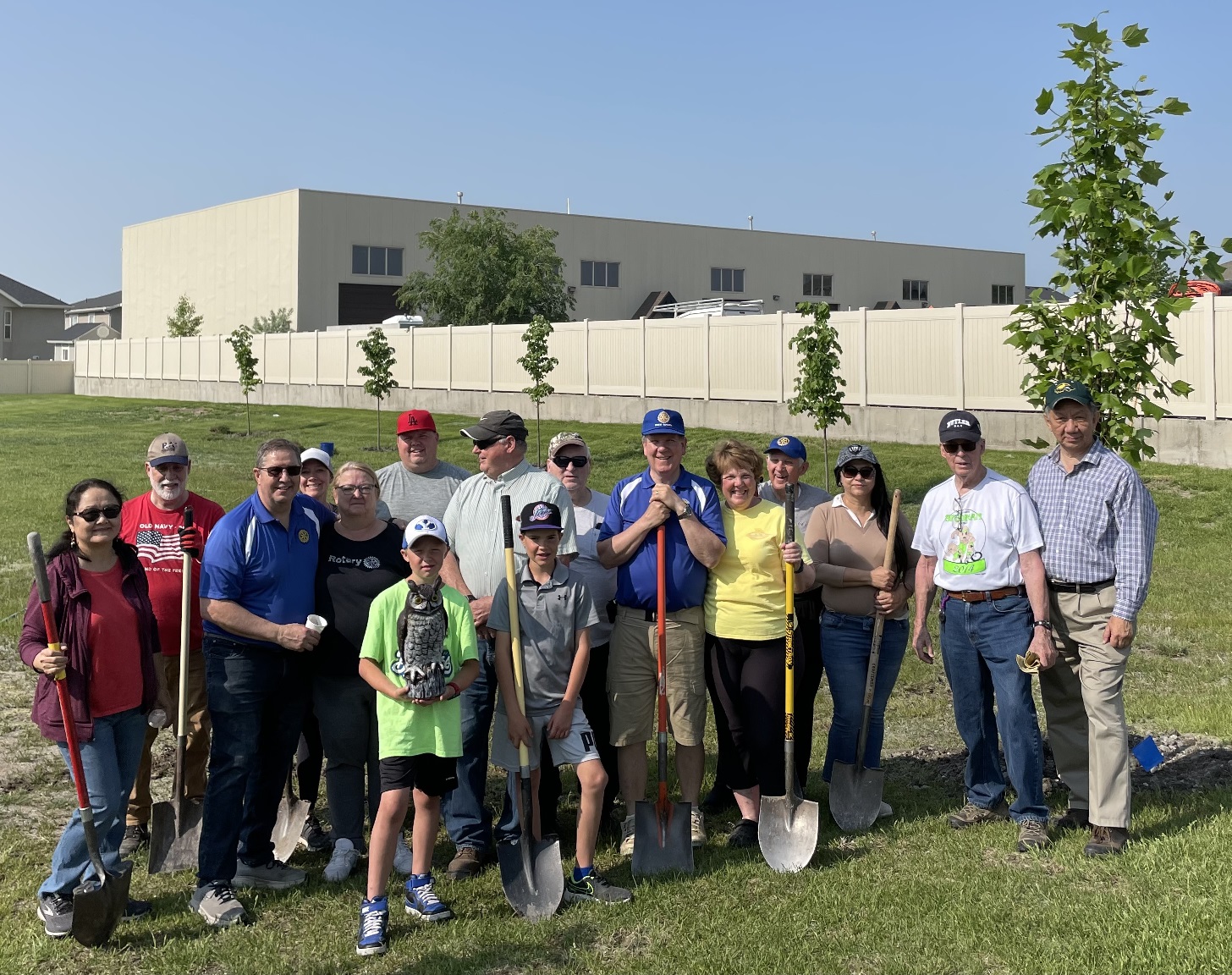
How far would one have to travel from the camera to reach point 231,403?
46.3m

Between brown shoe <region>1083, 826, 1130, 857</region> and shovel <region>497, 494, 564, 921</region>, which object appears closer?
shovel <region>497, 494, 564, 921</region>

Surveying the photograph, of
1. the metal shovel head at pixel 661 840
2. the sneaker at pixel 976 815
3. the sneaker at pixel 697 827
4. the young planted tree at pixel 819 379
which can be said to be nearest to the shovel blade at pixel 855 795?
the sneaker at pixel 976 815

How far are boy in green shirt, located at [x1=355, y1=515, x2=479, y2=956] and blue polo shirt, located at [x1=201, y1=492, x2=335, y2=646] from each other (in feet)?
1.64

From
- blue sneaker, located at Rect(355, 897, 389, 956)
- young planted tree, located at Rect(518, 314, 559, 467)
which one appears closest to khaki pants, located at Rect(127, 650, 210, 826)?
blue sneaker, located at Rect(355, 897, 389, 956)

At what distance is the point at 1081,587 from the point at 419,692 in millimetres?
3339

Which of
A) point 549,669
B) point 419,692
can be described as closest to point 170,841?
point 419,692

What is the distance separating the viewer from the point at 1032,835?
6227 mm

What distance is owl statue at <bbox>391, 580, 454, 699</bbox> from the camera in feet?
18.1

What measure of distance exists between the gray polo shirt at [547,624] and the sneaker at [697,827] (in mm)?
1074

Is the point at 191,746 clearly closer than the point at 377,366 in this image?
Yes

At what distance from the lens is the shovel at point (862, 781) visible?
6.75m

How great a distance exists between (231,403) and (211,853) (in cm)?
4275

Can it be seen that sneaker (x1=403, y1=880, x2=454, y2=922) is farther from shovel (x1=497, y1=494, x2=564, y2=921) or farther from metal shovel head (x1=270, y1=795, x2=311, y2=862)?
metal shovel head (x1=270, y1=795, x2=311, y2=862)

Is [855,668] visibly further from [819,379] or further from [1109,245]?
[819,379]
